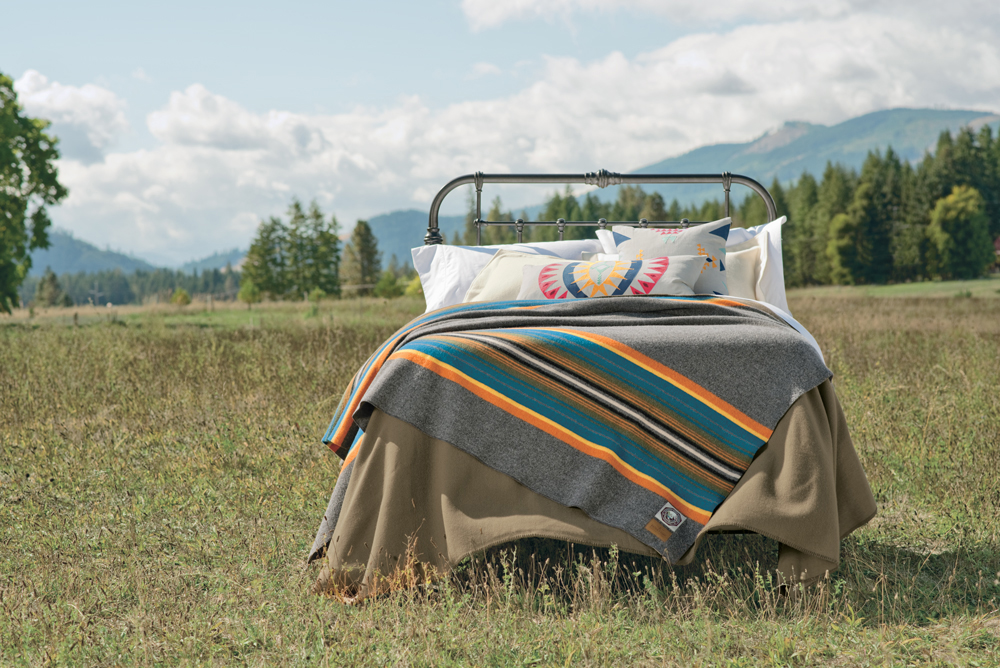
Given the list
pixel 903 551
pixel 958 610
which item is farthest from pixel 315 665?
pixel 903 551

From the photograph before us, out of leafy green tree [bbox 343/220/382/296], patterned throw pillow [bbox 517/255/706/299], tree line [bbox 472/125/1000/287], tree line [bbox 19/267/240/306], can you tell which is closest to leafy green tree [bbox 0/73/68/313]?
patterned throw pillow [bbox 517/255/706/299]

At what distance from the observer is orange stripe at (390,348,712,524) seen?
7.75 ft

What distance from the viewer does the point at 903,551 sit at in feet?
9.43

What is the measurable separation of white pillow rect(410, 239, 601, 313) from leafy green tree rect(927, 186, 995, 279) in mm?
36099

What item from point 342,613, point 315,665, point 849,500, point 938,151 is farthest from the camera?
point 938,151

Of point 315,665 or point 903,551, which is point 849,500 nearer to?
point 903,551

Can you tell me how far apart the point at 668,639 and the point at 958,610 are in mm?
1111

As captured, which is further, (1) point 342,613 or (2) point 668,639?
(1) point 342,613

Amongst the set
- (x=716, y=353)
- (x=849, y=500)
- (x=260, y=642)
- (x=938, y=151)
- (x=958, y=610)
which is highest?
(x=938, y=151)

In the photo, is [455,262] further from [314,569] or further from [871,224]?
[871,224]

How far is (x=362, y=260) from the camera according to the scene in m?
46.1

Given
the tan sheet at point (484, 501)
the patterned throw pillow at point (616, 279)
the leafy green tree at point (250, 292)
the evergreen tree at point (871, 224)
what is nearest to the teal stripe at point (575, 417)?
the tan sheet at point (484, 501)

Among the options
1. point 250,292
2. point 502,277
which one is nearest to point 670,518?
point 502,277

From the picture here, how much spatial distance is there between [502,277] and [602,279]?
2.02ft
